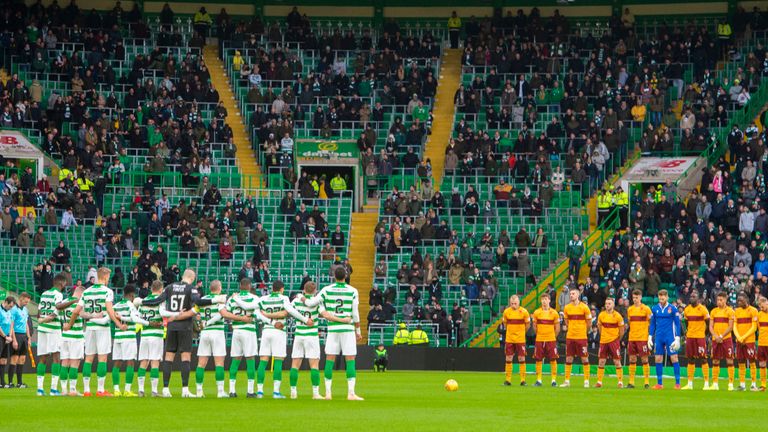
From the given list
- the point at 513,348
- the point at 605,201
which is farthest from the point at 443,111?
the point at 513,348

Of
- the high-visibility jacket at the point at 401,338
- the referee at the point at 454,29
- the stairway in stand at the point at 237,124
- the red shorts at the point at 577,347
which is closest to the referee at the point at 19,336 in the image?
the red shorts at the point at 577,347

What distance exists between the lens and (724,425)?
70.4ft

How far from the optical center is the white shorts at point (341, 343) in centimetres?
2619

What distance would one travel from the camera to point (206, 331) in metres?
27.5

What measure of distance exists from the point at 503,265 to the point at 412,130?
8.74m

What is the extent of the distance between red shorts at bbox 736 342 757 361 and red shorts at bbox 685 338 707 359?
116 cm

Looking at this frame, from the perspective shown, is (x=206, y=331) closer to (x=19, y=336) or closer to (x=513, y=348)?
(x=19, y=336)

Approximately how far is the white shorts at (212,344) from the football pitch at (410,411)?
88 cm

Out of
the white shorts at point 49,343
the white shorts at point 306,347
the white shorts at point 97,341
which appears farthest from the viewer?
the white shorts at point 49,343

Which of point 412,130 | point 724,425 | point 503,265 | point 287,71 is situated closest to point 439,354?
point 503,265

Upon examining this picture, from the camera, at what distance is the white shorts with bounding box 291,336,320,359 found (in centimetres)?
2648

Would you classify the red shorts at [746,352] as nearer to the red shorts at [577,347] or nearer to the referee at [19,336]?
the red shorts at [577,347]

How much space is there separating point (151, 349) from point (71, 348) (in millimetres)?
1746

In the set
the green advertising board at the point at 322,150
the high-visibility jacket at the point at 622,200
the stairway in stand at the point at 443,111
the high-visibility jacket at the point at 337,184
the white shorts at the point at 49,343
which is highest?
the stairway in stand at the point at 443,111
